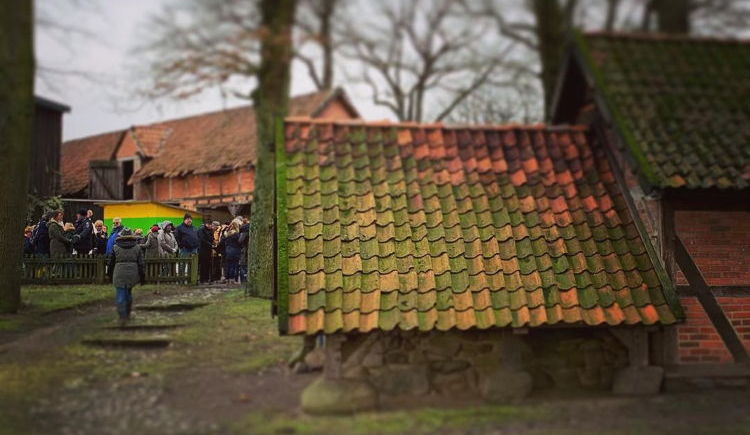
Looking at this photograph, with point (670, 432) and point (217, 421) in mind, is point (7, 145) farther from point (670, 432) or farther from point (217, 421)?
point (670, 432)

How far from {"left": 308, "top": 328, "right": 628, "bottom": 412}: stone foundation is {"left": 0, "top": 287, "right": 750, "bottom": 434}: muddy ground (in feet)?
0.81

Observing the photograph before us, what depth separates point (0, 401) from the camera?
23.5ft

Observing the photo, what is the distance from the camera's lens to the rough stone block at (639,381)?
23.8ft

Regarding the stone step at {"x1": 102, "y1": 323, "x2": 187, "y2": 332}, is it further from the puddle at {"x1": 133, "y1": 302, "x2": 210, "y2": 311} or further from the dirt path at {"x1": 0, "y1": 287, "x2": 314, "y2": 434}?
the puddle at {"x1": 133, "y1": 302, "x2": 210, "y2": 311}

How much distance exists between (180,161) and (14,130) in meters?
9.14

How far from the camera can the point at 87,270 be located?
45.7 ft

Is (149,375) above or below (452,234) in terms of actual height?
below

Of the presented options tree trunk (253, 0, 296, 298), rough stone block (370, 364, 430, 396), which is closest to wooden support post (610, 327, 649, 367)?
rough stone block (370, 364, 430, 396)

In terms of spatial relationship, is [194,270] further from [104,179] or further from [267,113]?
[104,179]

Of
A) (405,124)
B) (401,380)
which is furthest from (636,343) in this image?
(405,124)

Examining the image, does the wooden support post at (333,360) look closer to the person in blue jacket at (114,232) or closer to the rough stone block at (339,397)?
the rough stone block at (339,397)

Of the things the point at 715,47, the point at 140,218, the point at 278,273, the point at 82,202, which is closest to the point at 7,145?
the point at 140,218

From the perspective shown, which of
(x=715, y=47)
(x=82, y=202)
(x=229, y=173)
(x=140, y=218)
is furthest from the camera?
(x=229, y=173)

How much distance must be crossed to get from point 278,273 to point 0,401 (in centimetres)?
332
